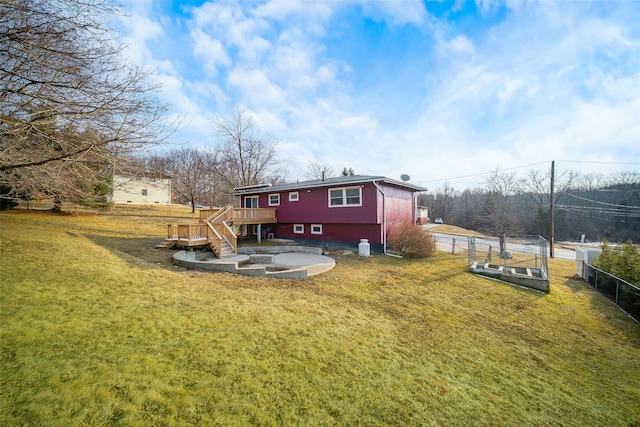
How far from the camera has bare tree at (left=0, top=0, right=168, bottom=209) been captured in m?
3.92

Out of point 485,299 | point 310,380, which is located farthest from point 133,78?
point 485,299

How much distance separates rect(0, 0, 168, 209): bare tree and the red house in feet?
34.3

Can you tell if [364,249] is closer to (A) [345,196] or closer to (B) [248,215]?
(A) [345,196]

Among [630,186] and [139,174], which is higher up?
[630,186]

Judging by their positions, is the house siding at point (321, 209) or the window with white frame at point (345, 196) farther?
the window with white frame at point (345, 196)

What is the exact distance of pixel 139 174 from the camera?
540 cm

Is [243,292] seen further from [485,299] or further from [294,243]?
[294,243]

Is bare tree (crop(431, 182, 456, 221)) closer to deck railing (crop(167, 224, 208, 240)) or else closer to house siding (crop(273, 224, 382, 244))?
house siding (crop(273, 224, 382, 244))

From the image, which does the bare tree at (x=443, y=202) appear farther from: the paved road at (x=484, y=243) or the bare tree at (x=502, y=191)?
the paved road at (x=484, y=243)

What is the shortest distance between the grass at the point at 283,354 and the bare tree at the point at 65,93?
2.63 m

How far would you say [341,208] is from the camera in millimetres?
14375

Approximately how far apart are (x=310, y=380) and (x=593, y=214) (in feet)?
185

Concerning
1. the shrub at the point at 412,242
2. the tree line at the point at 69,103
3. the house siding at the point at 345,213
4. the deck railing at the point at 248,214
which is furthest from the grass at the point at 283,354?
the house siding at the point at 345,213

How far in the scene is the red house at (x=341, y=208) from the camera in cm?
1350
